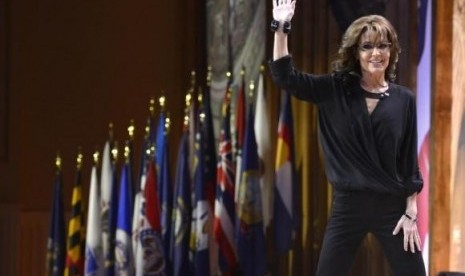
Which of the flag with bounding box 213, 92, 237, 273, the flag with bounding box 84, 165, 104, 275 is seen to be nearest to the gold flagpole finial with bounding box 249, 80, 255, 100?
the flag with bounding box 213, 92, 237, 273

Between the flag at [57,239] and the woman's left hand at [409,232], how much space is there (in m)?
2.45

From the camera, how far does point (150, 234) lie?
15.0 ft

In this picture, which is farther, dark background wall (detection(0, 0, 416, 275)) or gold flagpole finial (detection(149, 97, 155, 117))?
dark background wall (detection(0, 0, 416, 275))

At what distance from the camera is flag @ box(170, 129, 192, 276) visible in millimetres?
4609

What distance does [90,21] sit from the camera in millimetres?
5699

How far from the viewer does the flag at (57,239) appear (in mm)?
4832

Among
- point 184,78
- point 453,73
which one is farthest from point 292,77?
point 184,78

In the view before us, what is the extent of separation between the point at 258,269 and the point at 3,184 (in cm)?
200

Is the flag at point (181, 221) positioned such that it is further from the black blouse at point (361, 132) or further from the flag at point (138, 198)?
the black blouse at point (361, 132)

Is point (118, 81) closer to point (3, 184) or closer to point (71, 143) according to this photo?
point (71, 143)

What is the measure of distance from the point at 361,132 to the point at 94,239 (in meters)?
2.20

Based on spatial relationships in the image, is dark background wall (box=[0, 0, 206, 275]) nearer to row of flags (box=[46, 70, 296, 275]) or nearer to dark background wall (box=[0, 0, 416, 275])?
dark background wall (box=[0, 0, 416, 275])

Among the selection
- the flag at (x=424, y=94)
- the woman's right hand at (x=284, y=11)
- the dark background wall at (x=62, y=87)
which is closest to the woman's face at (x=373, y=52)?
the woman's right hand at (x=284, y=11)

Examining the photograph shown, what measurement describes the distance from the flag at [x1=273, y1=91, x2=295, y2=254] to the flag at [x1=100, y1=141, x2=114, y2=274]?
92 centimetres
